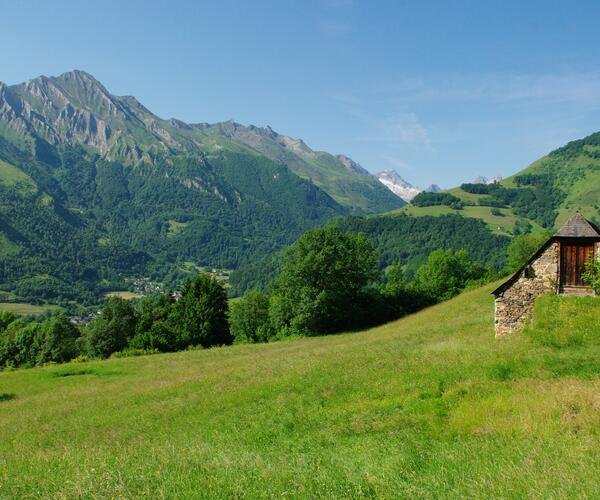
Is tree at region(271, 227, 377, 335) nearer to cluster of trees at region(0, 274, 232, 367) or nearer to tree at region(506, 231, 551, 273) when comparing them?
cluster of trees at region(0, 274, 232, 367)

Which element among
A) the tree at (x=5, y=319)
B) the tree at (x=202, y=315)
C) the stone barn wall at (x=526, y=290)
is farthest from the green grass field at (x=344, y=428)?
the tree at (x=5, y=319)

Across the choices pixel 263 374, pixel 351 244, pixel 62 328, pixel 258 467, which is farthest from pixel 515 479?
pixel 62 328

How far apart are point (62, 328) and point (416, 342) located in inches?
3157

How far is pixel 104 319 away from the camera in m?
83.4

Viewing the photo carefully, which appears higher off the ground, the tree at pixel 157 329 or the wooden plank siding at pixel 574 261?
the wooden plank siding at pixel 574 261

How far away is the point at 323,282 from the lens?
6600 cm

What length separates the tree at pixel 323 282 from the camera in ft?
211

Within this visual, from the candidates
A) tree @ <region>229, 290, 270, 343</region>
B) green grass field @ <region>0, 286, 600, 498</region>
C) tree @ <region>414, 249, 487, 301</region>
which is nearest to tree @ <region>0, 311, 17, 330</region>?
tree @ <region>229, 290, 270, 343</region>

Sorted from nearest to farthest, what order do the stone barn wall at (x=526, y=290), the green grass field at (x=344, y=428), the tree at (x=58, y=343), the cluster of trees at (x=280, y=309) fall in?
the green grass field at (x=344, y=428) → the stone barn wall at (x=526, y=290) → the cluster of trees at (x=280, y=309) → the tree at (x=58, y=343)

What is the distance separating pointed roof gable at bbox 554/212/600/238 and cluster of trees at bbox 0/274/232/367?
2127 inches

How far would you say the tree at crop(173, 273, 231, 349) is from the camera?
73.2 metres

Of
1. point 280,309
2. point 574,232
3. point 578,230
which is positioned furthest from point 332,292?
point 578,230

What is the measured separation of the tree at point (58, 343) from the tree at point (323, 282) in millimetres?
47822

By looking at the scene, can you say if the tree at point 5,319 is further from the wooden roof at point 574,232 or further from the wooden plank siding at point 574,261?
the wooden plank siding at point 574,261
